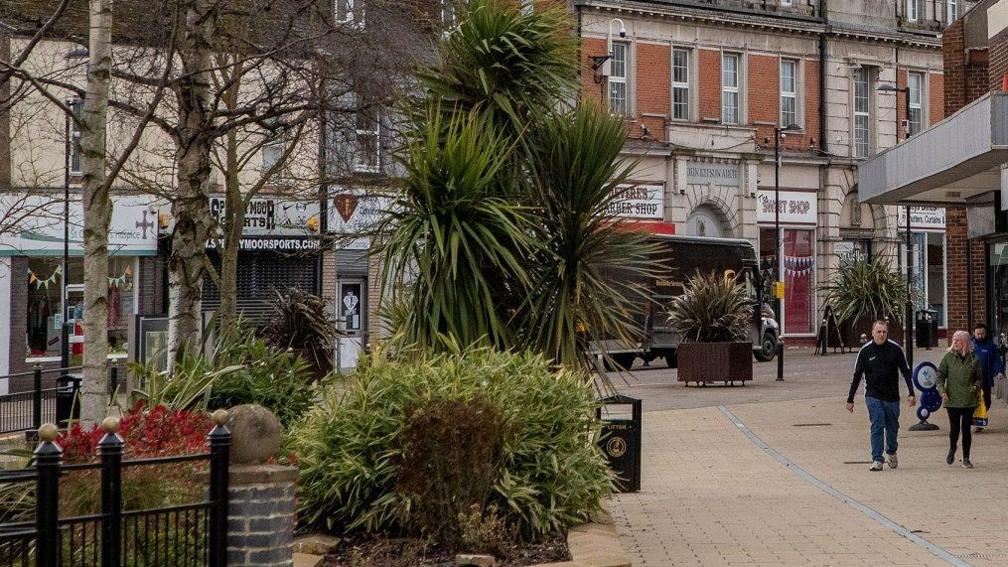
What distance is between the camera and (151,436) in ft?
30.3

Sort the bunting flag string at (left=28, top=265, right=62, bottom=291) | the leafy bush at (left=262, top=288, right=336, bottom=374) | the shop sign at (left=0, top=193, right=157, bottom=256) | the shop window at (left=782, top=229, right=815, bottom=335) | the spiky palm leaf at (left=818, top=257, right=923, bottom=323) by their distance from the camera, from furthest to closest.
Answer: the shop window at (left=782, top=229, right=815, bottom=335)
the spiky palm leaf at (left=818, top=257, right=923, bottom=323)
the bunting flag string at (left=28, top=265, right=62, bottom=291)
the shop sign at (left=0, top=193, right=157, bottom=256)
the leafy bush at (left=262, top=288, right=336, bottom=374)

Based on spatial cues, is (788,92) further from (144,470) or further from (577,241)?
(144,470)

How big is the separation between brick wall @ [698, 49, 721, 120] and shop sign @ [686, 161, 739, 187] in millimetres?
1581

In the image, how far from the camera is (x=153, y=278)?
114 ft

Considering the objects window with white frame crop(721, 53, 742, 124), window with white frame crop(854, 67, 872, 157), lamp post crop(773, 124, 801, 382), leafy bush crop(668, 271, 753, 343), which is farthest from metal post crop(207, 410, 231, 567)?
window with white frame crop(854, 67, 872, 157)

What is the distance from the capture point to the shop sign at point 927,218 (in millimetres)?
51791

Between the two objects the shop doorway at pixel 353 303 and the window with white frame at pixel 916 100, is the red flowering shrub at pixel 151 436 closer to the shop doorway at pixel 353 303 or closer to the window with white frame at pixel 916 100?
the shop doorway at pixel 353 303

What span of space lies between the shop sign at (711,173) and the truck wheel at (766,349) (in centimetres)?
774

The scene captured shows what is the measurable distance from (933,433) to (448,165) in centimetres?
1068

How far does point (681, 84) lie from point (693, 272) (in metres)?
10.3

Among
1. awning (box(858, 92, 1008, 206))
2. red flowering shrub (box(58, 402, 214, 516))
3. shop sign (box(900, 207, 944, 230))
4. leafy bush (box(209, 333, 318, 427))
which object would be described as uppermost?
shop sign (box(900, 207, 944, 230))

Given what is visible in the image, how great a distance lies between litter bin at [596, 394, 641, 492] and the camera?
13.8 meters

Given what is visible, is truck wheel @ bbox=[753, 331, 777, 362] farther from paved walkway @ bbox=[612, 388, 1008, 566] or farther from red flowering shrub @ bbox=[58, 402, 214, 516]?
red flowering shrub @ bbox=[58, 402, 214, 516]

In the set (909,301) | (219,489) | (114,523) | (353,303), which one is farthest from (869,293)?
(114,523)
